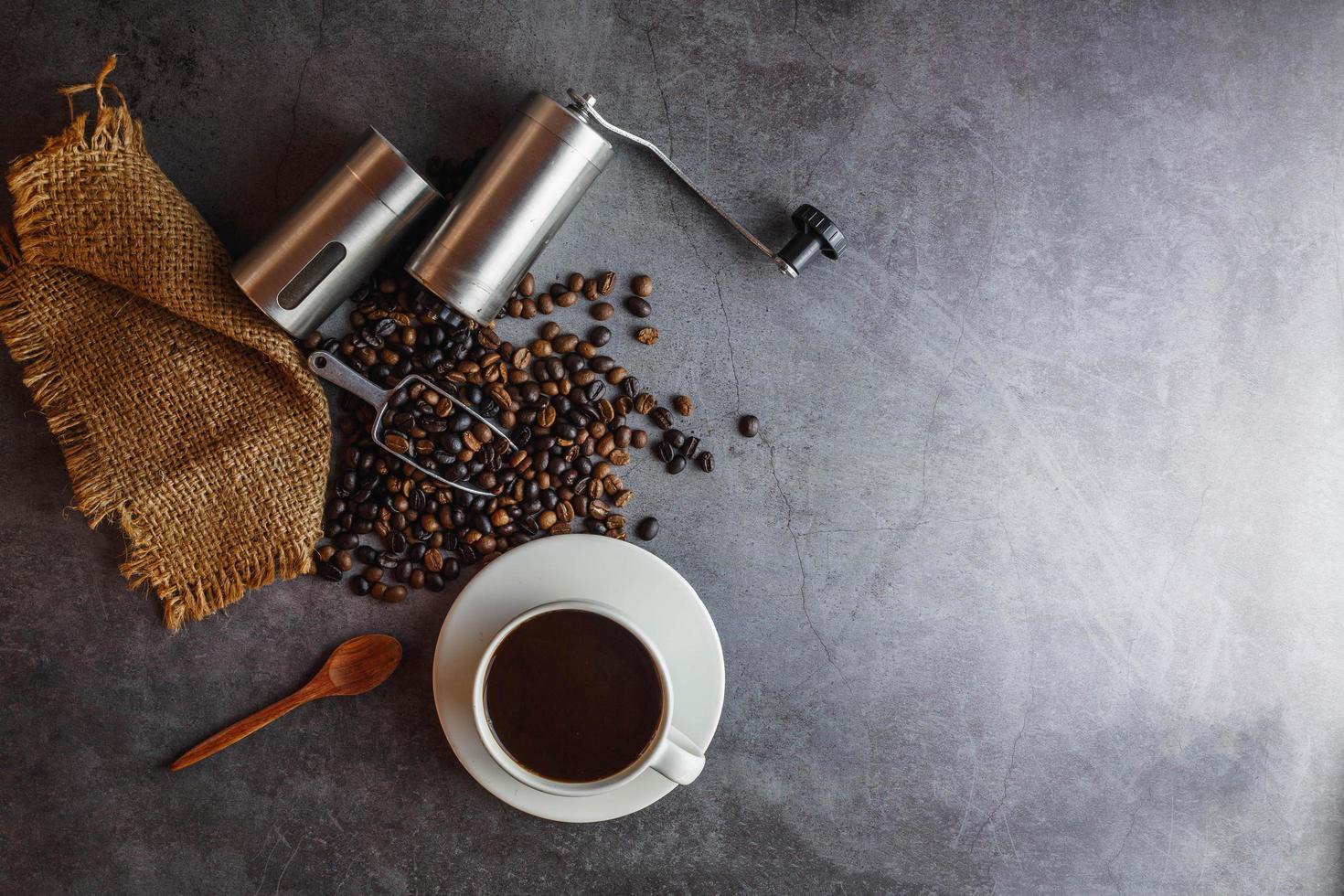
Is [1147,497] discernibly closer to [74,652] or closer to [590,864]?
[590,864]

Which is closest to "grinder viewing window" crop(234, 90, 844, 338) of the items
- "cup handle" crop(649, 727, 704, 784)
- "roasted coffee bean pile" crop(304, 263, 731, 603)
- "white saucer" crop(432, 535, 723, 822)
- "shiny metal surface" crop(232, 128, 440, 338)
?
"shiny metal surface" crop(232, 128, 440, 338)

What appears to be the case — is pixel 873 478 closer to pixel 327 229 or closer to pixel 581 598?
pixel 581 598

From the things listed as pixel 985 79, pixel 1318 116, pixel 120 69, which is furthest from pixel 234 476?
pixel 1318 116

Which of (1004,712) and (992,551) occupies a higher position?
(992,551)

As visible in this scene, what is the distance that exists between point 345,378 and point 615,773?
0.68 metres

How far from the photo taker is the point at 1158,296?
1263mm

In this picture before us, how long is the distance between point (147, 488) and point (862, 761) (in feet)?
3.88

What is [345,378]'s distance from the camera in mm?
1123

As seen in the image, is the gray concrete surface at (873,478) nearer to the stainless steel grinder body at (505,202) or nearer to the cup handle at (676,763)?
the stainless steel grinder body at (505,202)

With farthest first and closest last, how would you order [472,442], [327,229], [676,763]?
[472,442], [327,229], [676,763]

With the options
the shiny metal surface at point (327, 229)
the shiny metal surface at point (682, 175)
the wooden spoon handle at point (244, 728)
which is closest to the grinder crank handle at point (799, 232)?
the shiny metal surface at point (682, 175)

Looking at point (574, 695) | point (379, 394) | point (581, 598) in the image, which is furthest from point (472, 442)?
point (574, 695)

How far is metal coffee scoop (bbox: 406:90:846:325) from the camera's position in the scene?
1058 mm

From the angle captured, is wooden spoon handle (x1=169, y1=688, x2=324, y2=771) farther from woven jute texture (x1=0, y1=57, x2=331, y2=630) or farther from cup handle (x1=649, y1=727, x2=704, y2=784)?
cup handle (x1=649, y1=727, x2=704, y2=784)
